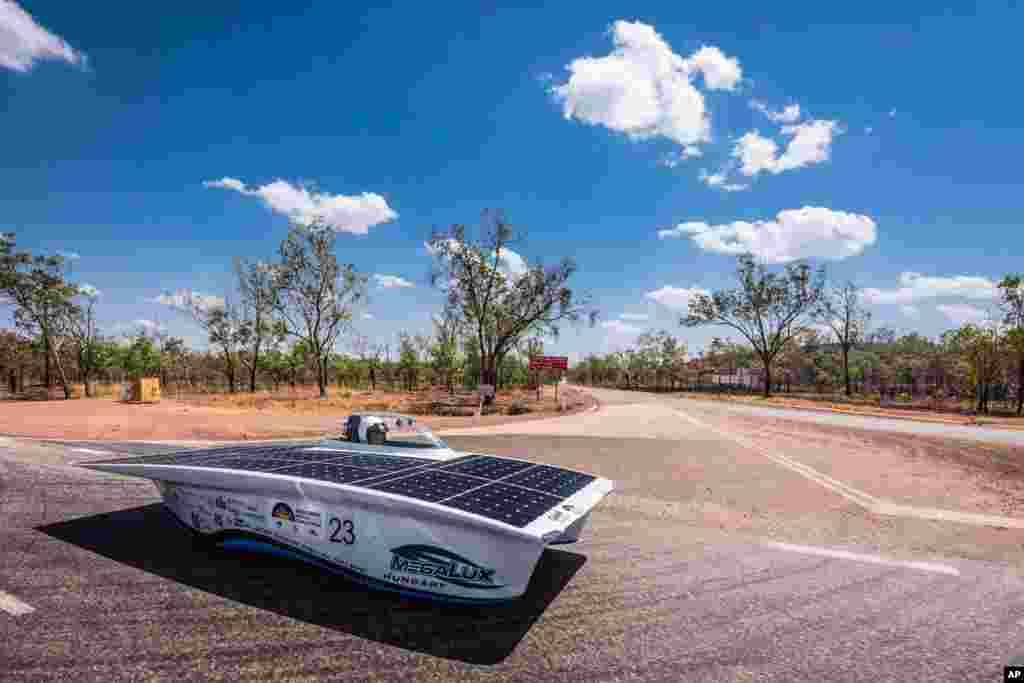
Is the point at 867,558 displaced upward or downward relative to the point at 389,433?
downward

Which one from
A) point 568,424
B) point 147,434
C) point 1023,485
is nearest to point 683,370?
point 568,424

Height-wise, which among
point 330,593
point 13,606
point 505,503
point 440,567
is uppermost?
point 505,503

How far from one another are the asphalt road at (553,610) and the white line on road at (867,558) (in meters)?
0.04

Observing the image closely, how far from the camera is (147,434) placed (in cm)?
1338

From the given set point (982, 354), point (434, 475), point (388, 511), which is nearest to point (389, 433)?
point (434, 475)

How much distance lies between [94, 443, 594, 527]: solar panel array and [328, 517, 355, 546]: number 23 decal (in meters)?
0.31

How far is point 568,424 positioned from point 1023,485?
12.8 metres

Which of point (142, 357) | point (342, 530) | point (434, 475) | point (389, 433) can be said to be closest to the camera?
point (342, 530)

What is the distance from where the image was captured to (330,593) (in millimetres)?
3805

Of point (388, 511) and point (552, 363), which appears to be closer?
point (388, 511)

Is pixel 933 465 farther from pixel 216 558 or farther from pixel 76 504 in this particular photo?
pixel 76 504

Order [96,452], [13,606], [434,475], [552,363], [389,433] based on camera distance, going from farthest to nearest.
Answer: [552,363] < [96,452] < [389,433] < [434,475] < [13,606]

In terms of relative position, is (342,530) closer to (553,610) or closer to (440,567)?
(440,567)

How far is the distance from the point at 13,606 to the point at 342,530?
2.53m
